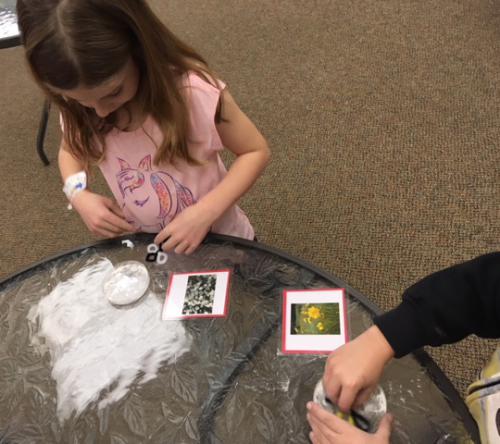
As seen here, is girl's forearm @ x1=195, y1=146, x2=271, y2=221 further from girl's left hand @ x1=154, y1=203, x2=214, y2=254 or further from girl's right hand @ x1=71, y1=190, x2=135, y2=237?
girl's right hand @ x1=71, y1=190, x2=135, y2=237

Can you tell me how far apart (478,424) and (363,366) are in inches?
8.8

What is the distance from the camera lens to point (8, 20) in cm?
181

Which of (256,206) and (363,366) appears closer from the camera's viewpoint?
(363,366)

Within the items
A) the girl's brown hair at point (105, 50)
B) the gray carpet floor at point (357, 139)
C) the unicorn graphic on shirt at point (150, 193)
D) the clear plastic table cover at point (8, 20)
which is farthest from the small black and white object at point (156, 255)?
Result: the clear plastic table cover at point (8, 20)

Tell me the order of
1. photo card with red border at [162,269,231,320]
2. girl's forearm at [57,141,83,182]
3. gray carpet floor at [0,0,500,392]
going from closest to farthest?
photo card with red border at [162,269,231,320] < girl's forearm at [57,141,83,182] < gray carpet floor at [0,0,500,392]

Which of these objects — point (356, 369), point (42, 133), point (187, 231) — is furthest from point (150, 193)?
point (42, 133)

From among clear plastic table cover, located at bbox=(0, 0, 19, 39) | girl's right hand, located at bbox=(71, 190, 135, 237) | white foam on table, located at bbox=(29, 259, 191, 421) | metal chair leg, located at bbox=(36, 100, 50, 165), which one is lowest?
metal chair leg, located at bbox=(36, 100, 50, 165)

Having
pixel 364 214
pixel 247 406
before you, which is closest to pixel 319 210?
pixel 364 214

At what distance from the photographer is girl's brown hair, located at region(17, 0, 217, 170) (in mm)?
729

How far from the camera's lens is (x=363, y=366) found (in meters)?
0.65

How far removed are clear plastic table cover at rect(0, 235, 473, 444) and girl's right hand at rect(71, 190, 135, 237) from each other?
10 cm

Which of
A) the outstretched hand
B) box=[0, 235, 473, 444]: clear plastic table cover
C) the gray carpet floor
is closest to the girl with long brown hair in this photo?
box=[0, 235, 473, 444]: clear plastic table cover

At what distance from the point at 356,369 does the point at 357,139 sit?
1.31 metres

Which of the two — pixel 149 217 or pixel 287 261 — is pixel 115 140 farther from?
pixel 287 261
